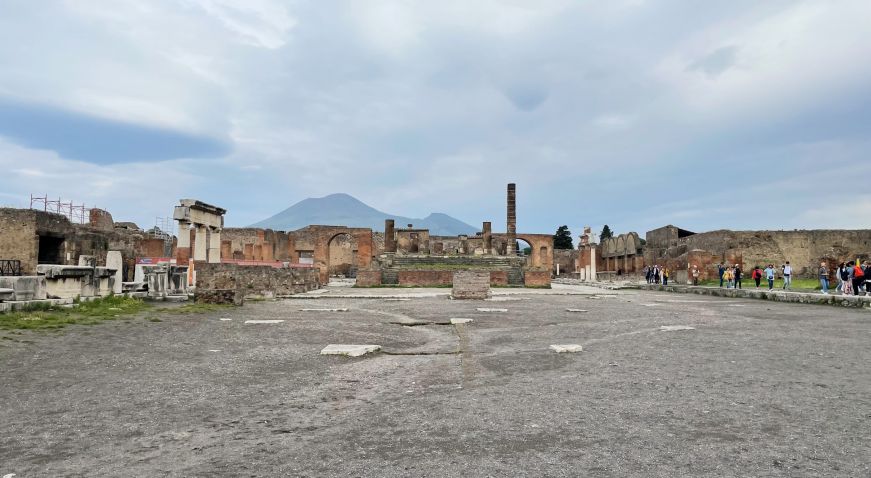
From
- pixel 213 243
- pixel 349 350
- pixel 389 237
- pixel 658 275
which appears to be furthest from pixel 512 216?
pixel 349 350

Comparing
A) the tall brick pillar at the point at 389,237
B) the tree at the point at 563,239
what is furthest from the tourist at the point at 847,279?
the tree at the point at 563,239

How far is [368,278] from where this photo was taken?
2769 centimetres

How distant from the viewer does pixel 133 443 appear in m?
3.03

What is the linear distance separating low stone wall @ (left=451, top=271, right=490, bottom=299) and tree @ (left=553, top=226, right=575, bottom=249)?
63.8m

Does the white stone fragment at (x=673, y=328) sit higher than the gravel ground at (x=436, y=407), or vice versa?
the white stone fragment at (x=673, y=328)

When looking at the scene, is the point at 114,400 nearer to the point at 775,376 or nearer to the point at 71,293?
the point at 775,376

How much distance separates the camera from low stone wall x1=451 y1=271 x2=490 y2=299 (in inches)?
655

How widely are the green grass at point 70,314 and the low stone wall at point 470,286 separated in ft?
27.7

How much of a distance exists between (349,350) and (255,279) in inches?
511

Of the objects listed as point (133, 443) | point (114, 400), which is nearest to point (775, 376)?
point (133, 443)

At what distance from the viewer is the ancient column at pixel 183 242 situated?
22.1 metres

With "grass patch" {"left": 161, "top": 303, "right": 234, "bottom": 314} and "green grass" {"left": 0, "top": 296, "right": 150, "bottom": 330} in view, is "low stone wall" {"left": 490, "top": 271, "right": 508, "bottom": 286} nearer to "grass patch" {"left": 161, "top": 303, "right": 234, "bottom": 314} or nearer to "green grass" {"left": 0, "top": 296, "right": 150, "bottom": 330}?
"grass patch" {"left": 161, "top": 303, "right": 234, "bottom": 314}

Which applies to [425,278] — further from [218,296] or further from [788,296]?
[788,296]

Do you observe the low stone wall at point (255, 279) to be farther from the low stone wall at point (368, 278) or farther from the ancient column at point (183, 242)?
the low stone wall at point (368, 278)
